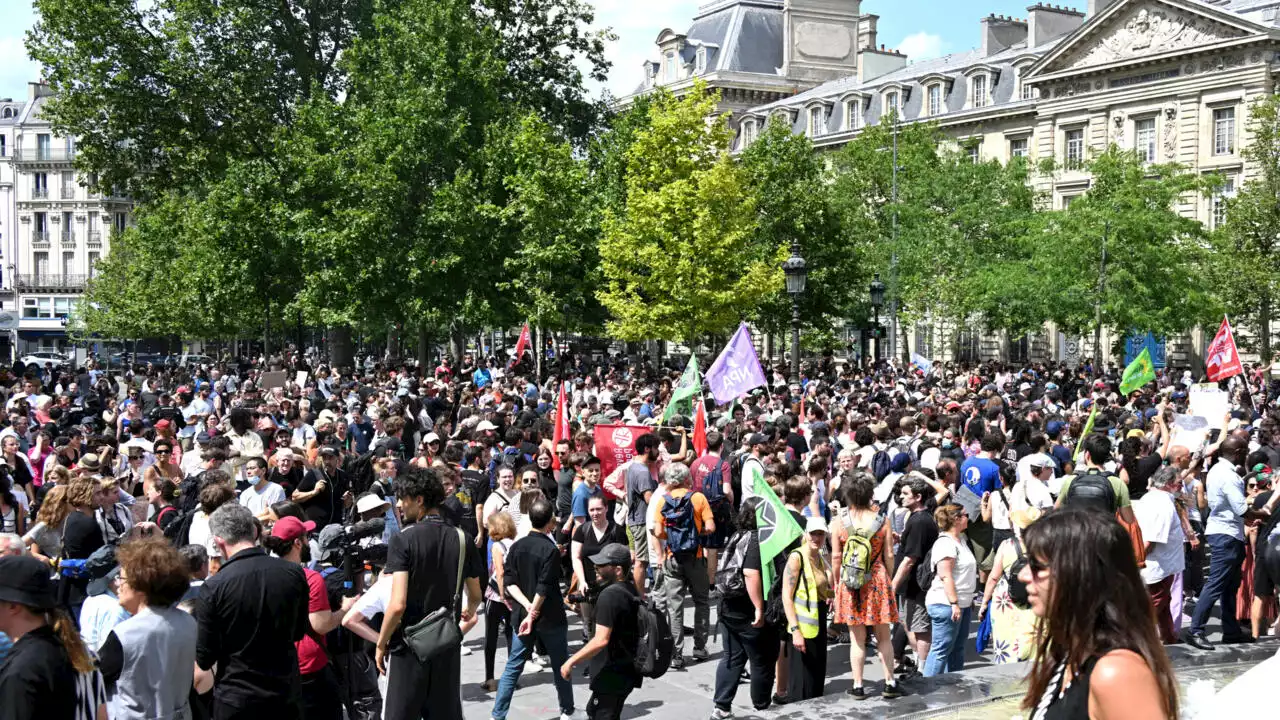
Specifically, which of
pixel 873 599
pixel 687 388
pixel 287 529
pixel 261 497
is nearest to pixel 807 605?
pixel 873 599

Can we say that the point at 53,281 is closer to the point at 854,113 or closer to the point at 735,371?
the point at 854,113

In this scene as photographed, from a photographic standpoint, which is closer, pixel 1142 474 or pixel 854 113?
pixel 1142 474

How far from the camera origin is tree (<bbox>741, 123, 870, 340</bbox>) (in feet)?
140

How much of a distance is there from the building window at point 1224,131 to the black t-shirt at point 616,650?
49794 mm

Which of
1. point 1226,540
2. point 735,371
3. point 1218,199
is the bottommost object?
point 1226,540

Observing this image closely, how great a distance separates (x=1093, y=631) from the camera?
332 cm

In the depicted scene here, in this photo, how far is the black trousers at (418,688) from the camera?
7086mm

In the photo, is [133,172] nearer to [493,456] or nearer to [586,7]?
[586,7]

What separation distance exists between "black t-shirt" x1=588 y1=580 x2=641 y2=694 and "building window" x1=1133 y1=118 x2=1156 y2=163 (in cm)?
5110

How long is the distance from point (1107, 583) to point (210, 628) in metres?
4.19

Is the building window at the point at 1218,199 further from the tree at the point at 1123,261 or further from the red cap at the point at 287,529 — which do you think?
the red cap at the point at 287,529

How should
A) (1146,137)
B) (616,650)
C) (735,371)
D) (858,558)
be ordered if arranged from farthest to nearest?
(1146,137), (735,371), (858,558), (616,650)

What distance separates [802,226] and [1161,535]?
3347 cm

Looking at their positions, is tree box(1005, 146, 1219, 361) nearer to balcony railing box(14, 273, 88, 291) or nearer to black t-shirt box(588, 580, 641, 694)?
black t-shirt box(588, 580, 641, 694)
